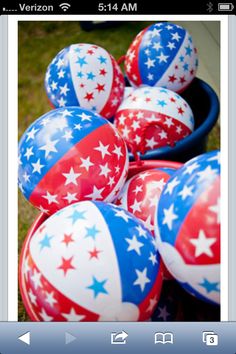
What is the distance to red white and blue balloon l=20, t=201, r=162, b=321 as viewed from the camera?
84cm

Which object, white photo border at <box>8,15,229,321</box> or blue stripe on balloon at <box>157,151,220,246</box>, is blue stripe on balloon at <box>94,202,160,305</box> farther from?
white photo border at <box>8,15,229,321</box>

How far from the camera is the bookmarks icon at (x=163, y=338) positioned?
2.68 ft

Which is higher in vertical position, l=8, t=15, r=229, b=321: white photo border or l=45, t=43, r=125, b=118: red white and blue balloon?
l=45, t=43, r=125, b=118: red white and blue balloon

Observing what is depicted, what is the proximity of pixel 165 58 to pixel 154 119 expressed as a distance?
30 cm

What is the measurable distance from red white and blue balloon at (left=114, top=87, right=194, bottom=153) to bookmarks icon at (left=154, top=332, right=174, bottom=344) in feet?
2.45

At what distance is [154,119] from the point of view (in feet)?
4.82

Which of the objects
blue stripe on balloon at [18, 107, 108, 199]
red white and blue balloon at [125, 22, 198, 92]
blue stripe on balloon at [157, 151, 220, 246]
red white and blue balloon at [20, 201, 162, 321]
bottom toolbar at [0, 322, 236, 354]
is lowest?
bottom toolbar at [0, 322, 236, 354]
